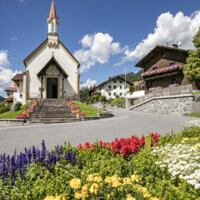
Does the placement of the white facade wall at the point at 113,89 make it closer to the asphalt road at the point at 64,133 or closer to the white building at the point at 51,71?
the white building at the point at 51,71

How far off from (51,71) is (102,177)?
77.4ft

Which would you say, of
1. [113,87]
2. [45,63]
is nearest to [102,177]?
[45,63]

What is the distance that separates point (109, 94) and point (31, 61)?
124 feet

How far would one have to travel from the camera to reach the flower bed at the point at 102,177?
6.17ft

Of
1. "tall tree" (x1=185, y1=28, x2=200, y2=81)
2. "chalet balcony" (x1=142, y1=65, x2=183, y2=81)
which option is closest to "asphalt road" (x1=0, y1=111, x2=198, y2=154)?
"tall tree" (x1=185, y1=28, x2=200, y2=81)

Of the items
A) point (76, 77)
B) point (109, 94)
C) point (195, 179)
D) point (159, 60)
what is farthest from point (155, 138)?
point (109, 94)

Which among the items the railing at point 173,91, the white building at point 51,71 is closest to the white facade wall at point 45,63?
the white building at point 51,71

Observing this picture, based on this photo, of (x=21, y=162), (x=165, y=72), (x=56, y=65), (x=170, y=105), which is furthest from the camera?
(x=165, y=72)

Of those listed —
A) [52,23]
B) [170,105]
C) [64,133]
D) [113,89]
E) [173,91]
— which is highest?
[52,23]

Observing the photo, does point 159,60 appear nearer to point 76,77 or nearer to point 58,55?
point 76,77

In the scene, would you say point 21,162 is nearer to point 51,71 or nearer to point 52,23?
point 51,71

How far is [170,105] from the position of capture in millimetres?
21906

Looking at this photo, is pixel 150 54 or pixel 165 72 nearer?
pixel 165 72

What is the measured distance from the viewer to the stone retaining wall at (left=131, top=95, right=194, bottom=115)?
19.3 metres
